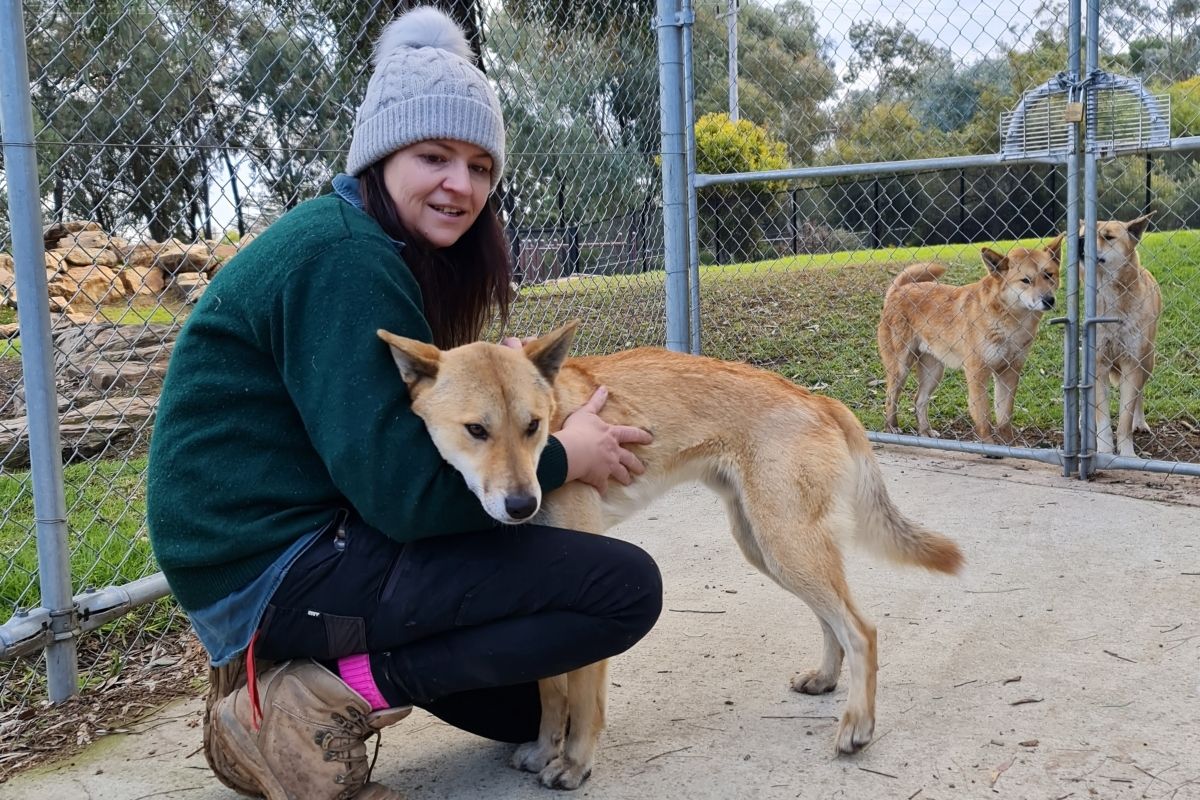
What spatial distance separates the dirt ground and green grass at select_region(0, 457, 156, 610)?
3.28ft

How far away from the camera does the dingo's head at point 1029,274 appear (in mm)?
5965

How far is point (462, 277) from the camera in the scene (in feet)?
8.14

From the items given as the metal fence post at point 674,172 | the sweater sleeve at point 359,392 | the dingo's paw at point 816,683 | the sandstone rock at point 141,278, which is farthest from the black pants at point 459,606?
the sandstone rock at point 141,278

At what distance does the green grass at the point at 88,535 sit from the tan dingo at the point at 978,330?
4.56 meters

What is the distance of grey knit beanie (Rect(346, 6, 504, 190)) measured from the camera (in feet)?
7.07

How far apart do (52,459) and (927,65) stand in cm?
485

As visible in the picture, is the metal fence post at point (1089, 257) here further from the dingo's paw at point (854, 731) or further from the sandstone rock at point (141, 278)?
the sandstone rock at point (141, 278)

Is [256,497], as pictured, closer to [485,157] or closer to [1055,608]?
[485,157]

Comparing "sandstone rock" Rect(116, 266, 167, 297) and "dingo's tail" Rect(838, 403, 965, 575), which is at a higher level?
"sandstone rock" Rect(116, 266, 167, 297)

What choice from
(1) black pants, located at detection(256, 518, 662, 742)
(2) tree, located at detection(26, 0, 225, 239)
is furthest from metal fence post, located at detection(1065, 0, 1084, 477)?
(2) tree, located at detection(26, 0, 225, 239)

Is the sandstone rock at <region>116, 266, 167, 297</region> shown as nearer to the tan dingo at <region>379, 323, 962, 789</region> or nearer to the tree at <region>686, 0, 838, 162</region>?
the tree at <region>686, 0, 838, 162</region>

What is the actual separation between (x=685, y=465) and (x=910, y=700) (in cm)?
89

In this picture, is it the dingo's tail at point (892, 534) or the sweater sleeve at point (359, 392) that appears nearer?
the sweater sleeve at point (359, 392)

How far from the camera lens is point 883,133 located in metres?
5.94
